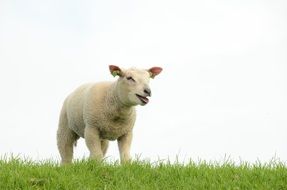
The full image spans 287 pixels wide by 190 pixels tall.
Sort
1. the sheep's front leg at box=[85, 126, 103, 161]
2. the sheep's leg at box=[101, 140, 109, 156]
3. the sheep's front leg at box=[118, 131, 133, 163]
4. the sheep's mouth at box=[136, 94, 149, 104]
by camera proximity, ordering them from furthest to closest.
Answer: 1. the sheep's leg at box=[101, 140, 109, 156]
2. the sheep's front leg at box=[118, 131, 133, 163]
3. the sheep's front leg at box=[85, 126, 103, 161]
4. the sheep's mouth at box=[136, 94, 149, 104]

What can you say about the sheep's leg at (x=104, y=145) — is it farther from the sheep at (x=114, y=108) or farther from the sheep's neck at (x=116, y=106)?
the sheep's neck at (x=116, y=106)

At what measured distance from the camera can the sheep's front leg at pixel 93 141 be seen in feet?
37.6

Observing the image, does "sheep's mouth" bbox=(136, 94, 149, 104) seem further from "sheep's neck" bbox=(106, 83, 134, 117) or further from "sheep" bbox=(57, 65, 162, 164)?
"sheep's neck" bbox=(106, 83, 134, 117)

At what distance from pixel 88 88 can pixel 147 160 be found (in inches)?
107

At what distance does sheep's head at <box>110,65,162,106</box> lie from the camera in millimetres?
10898

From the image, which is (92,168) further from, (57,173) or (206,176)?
(206,176)

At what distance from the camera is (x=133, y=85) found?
11102 mm

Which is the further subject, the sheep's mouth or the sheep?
the sheep

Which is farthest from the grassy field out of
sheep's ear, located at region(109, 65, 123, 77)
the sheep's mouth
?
sheep's ear, located at region(109, 65, 123, 77)

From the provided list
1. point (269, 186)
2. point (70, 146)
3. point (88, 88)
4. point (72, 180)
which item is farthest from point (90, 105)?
point (269, 186)

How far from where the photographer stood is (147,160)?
1009cm

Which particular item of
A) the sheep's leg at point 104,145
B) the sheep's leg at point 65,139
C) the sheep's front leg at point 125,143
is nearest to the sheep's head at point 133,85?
the sheep's front leg at point 125,143

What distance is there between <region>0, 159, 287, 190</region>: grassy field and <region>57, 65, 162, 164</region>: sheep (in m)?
1.30

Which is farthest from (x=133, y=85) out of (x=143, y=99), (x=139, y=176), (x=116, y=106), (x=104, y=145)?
(x=104, y=145)
